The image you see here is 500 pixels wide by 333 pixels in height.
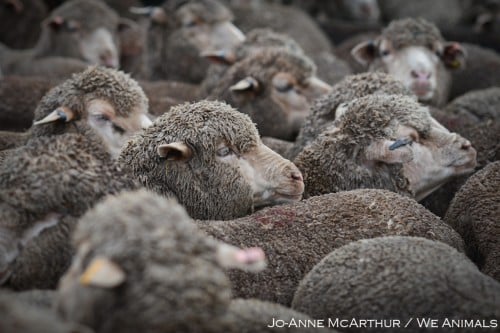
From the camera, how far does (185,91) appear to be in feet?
27.3

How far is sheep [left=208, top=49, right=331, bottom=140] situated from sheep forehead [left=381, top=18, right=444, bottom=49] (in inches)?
43.3

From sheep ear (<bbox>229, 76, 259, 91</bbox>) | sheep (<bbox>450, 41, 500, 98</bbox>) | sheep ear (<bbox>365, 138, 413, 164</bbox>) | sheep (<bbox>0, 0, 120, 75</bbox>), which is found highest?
sheep ear (<bbox>365, 138, 413, 164</bbox>)

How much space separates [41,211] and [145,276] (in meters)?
0.89

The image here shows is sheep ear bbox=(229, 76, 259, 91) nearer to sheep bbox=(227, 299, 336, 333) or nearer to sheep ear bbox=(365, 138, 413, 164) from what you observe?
sheep ear bbox=(365, 138, 413, 164)

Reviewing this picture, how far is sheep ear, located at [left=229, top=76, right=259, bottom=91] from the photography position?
704 centimetres

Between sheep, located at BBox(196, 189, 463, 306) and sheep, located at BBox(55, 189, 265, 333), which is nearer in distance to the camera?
sheep, located at BBox(55, 189, 265, 333)

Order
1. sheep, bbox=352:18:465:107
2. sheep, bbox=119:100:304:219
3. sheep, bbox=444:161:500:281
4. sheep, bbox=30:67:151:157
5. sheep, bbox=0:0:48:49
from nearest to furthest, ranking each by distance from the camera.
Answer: sheep, bbox=444:161:500:281, sheep, bbox=119:100:304:219, sheep, bbox=30:67:151:157, sheep, bbox=352:18:465:107, sheep, bbox=0:0:48:49

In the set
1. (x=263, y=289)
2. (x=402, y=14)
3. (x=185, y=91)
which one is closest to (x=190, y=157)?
(x=263, y=289)

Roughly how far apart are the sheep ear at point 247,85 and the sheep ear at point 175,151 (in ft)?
7.45

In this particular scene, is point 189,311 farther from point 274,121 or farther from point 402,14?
point 402,14

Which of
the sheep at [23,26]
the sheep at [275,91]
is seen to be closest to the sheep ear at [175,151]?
the sheep at [275,91]

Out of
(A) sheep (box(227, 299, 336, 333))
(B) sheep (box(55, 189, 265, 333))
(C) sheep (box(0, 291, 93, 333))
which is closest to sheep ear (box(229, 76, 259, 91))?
(A) sheep (box(227, 299, 336, 333))

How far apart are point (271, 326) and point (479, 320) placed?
86 cm

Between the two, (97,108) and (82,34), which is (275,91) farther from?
(82,34)
